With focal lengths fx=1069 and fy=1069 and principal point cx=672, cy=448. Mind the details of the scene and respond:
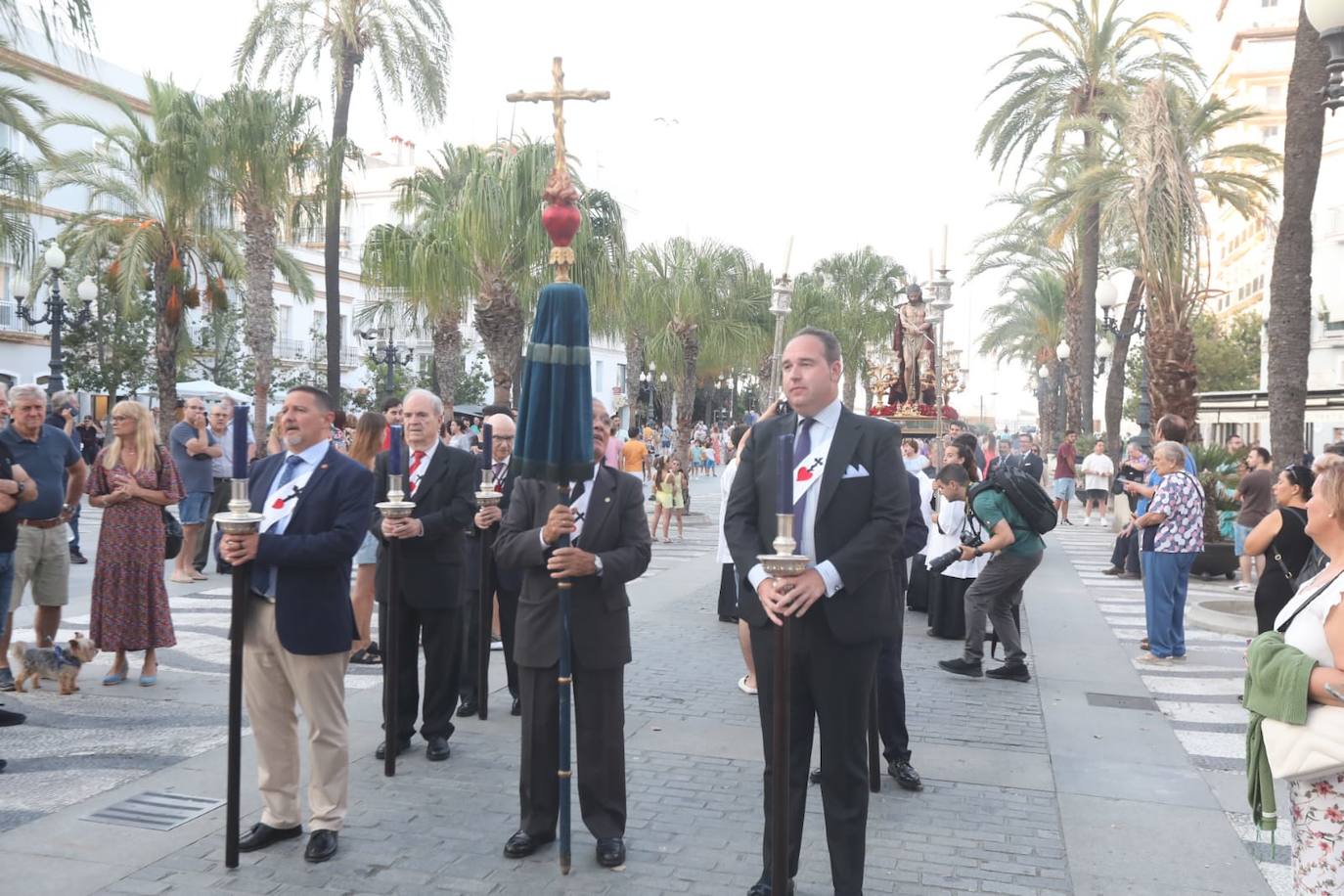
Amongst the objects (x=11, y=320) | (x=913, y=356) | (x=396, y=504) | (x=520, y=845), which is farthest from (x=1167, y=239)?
(x=11, y=320)

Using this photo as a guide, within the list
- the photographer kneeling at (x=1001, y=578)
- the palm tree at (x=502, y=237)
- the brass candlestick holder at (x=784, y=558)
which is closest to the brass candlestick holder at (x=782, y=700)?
the brass candlestick holder at (x=784, y=558)

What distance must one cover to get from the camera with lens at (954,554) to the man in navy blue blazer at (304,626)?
5.56m

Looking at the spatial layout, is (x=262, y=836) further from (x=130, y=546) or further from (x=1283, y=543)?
(x=1283, y=543)

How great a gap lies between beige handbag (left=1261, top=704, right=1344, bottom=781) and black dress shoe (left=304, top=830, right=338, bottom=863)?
145 inches

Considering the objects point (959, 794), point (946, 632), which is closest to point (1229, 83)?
point (946, 632)

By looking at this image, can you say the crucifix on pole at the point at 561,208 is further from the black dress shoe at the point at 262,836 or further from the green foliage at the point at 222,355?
the green foliage at the point at 222,355

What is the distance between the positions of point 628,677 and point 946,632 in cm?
369

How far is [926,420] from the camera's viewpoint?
17453mm

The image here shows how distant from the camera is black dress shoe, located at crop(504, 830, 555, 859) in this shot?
4.67 metres

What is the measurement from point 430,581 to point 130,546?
275 centimetres

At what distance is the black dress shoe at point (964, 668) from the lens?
8633mm

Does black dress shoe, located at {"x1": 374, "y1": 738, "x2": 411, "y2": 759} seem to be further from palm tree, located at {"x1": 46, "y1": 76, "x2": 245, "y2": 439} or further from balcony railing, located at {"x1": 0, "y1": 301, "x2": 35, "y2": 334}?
balcony railing, located at {"x1": 0, "y1": 301, "x2": 35, "y2": 334}

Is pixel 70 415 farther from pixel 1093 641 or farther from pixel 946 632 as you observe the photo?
pixel 1093 641

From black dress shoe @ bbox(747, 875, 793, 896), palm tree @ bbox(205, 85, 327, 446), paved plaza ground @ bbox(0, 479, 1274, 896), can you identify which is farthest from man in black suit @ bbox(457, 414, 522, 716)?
palm tree @ bbox(205, 85, 327, 446)
